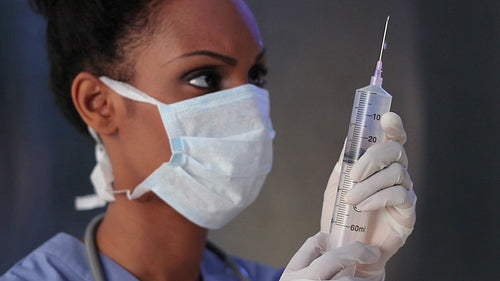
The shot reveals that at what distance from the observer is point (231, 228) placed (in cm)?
161

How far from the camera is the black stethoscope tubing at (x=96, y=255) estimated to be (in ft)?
3.71

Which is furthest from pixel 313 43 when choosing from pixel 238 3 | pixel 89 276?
pixel 89 276

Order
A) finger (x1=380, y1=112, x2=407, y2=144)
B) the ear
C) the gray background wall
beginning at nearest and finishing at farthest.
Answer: finger (x1=380, y1=112, x2=407, y2=144), the gray background wall, the ear

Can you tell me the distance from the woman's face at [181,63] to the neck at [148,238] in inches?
3.3

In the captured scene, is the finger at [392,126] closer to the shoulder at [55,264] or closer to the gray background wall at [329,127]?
the gray background wall at [329,127]

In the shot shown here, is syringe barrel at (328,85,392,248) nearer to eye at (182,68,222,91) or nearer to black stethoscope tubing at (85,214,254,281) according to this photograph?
eye at (182,68,222,91)

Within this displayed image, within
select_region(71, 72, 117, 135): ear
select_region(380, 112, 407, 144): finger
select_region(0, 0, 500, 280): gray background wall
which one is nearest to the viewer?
select_region(380, 112, 407, 144): finger

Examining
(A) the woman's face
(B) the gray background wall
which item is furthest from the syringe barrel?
(A) the woman's face

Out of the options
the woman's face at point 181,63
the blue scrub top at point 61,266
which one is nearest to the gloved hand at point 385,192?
the woman's face at point 181,63

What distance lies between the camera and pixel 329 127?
1337mm

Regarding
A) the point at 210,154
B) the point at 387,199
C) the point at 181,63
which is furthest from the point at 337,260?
the point at 181,63

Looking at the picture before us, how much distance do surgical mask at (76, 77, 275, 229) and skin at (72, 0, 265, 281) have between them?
0.07 ft

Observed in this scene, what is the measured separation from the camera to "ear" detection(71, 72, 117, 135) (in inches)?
45.9

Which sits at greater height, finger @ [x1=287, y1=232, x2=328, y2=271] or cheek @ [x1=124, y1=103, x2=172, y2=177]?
cheek @ [x1=124, y1=103, x2=172, y2=177]
